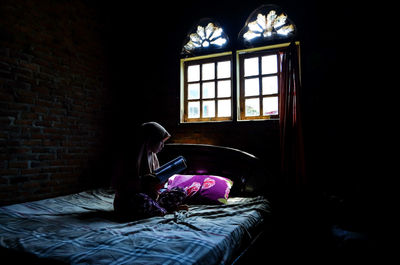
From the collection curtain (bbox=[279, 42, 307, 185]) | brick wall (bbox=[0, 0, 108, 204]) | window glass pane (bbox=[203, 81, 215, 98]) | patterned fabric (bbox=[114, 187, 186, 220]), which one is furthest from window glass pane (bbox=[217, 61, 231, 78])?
patterned fabric (bbox=[114, 187, 186, 220])

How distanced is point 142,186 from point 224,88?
6.69 ft

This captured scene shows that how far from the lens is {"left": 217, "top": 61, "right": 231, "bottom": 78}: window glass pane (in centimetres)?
349

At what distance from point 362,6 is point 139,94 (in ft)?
10.4

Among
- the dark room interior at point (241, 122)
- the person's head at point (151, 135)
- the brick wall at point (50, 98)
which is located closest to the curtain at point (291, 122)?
the dark room interior at point (241, 122)

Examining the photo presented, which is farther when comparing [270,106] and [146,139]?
[270,106]

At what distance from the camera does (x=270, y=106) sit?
3.21 meters

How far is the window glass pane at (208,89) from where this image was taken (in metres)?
3.55

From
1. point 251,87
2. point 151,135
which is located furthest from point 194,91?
point 151,135

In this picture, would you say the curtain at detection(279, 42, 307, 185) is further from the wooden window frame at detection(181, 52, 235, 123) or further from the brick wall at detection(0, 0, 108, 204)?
the brick wall at detection(0, 0, 108, 204)

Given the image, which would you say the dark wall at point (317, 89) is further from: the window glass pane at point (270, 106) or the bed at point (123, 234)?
the bed at point (123, 234)

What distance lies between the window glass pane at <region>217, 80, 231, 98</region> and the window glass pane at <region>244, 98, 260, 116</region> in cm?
29

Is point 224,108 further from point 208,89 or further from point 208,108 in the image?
point 208,89

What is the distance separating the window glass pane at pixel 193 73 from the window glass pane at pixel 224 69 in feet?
1.08

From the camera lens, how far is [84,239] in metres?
1.34
